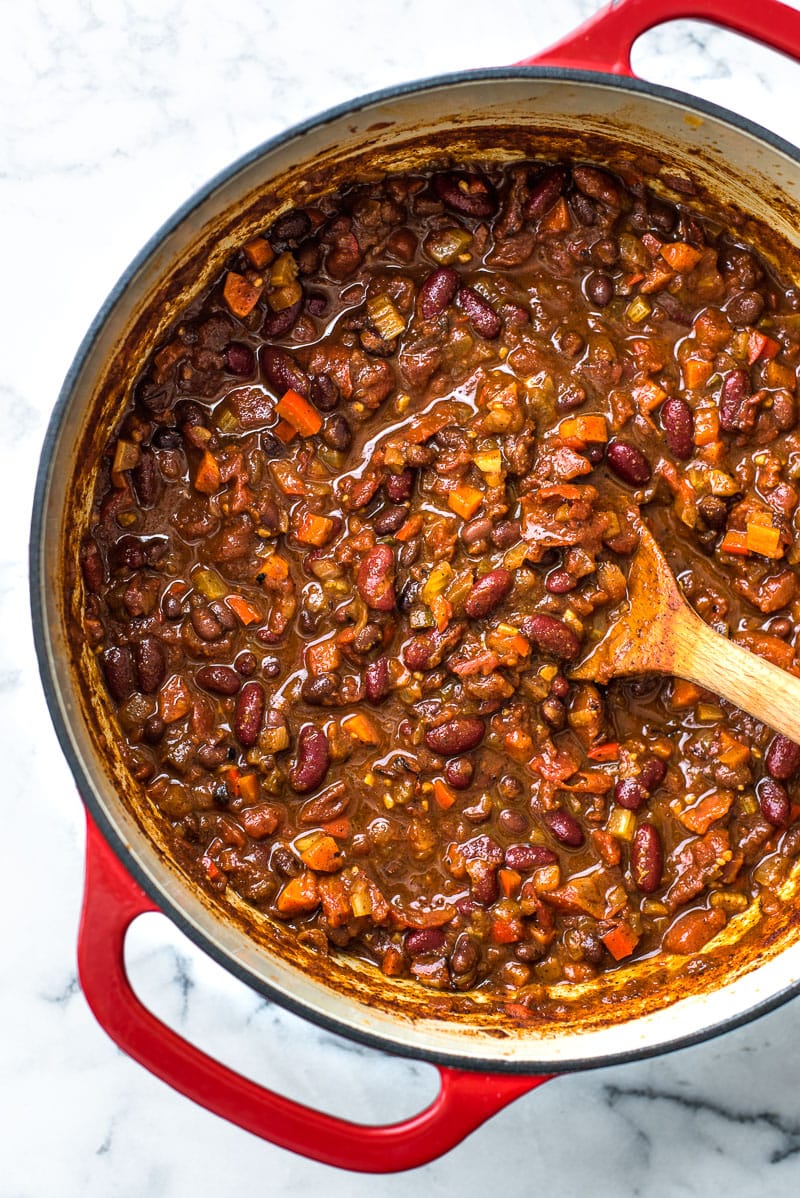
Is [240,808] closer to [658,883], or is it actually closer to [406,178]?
[658,883]

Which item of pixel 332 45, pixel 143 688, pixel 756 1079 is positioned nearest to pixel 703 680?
A: pixel 756 1079

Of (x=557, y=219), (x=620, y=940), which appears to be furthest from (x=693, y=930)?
(x=557, y=219)

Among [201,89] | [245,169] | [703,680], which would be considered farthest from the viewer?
[201,89]

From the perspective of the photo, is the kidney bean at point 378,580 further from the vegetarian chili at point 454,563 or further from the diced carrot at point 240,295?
the diced carrot at point 240,295

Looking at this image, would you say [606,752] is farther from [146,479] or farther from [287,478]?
[146,479]

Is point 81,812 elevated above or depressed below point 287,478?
below

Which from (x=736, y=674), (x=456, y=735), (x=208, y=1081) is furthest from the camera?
(x=456, y=735)

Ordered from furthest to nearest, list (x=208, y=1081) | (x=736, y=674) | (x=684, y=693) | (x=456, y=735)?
(x=684, y=693), (x=456, y=735), (x=736, y=674), (x=208, y=1081)

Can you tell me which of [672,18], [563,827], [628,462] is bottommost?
[563,827]
